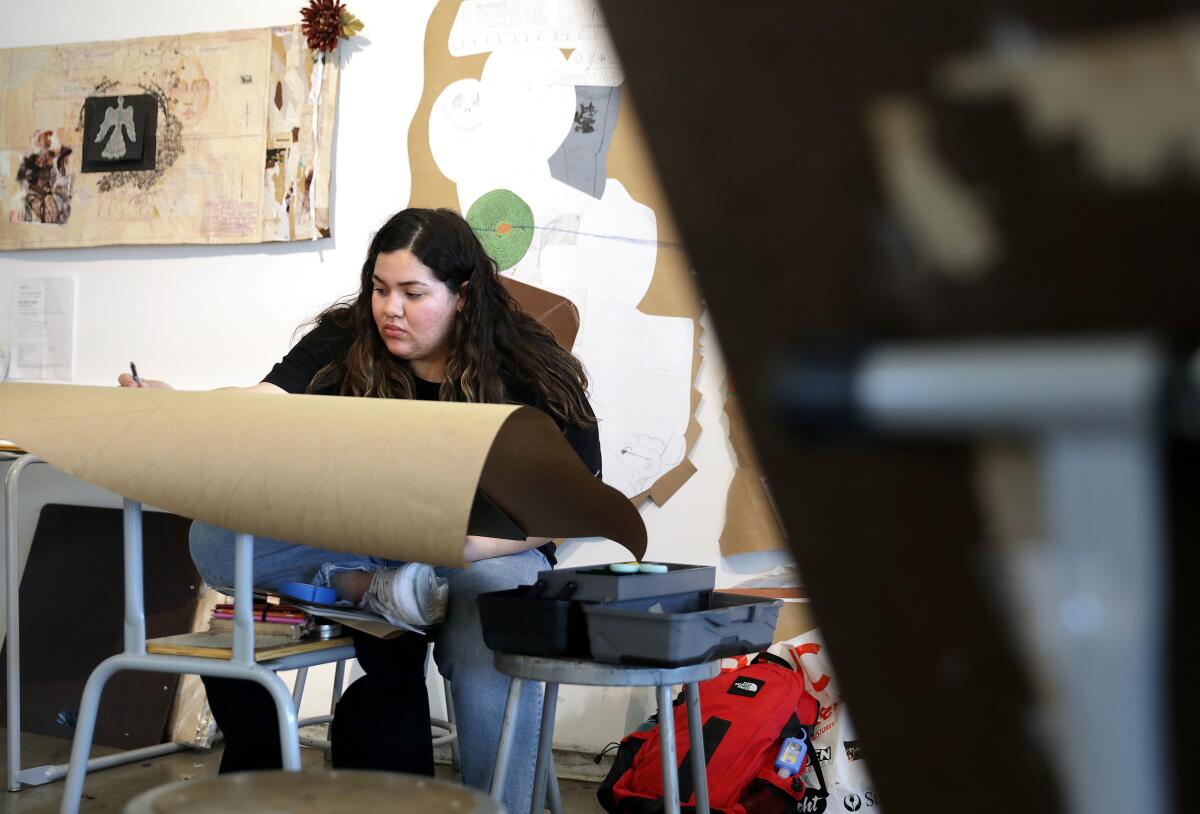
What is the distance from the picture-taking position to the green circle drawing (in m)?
2.64

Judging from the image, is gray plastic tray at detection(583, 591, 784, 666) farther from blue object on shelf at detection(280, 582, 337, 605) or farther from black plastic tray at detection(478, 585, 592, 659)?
blue object on shelf at detection(280, 582, 337, 605)

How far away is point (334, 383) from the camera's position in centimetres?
193

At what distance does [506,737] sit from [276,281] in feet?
5.67

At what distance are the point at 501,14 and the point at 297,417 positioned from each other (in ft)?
6.65

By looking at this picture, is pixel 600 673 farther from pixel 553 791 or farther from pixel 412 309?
pixel 412 309

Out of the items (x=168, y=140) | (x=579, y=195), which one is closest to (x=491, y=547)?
(x=579, y=195)

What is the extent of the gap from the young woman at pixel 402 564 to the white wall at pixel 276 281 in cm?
71

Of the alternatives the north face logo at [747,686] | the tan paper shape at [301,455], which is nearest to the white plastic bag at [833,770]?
the north face logo at [747,686]

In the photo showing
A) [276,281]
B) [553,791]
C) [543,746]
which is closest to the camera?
[543,746]

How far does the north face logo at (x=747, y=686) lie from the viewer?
7.00 feet

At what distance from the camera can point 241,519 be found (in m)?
0.88

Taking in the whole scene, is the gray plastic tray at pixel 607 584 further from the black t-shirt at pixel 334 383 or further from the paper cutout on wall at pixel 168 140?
the paper cutout on wall at pixel 168 140

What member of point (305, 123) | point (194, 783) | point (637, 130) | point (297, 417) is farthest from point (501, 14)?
point (637, 130)

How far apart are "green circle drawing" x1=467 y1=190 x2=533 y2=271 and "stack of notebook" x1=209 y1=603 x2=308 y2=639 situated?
1.13 m
